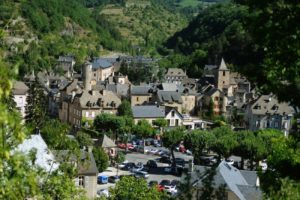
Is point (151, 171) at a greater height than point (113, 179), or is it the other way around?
point (113, 179)

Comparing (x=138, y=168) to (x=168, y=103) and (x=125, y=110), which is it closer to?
(x=125, y=110)

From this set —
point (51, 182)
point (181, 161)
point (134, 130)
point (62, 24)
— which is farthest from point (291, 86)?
point (62, 24)

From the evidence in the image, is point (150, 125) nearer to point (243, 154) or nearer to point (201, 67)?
point (243, 154)

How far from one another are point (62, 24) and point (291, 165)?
132 meters

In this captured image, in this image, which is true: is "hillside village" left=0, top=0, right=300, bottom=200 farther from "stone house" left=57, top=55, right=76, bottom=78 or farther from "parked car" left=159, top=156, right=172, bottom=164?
"stone house" left=57, top=55, right=76, bottom=78

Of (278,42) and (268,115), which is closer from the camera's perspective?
(278,42)

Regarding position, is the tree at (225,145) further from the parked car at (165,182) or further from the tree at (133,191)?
the tree at (133,191)

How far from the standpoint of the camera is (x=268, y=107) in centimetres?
6212

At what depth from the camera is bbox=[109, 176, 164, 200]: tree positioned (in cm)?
2281

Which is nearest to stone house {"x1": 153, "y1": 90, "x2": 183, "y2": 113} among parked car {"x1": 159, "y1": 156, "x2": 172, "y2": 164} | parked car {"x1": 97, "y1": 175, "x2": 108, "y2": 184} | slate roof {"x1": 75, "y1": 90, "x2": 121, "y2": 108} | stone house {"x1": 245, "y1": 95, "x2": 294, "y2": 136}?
slate roof {"x1": 75, "y1": 90, "x2": 121, "y2": 108}

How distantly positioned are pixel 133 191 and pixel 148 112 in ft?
130

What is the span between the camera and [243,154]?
4375cm

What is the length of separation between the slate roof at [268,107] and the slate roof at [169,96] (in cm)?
1115

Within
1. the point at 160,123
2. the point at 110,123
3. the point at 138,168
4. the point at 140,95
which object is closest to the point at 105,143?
the point at 138,168
